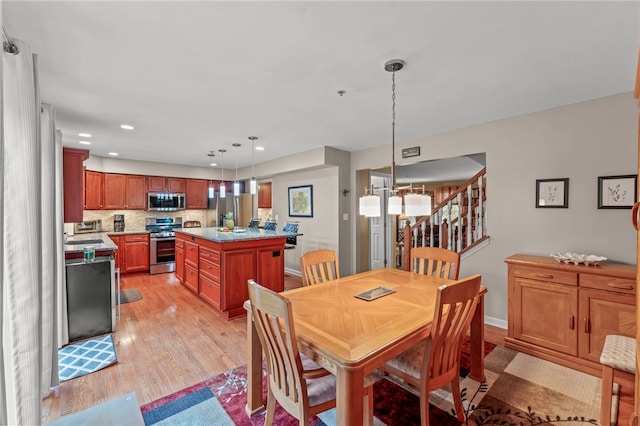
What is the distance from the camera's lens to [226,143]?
442cm

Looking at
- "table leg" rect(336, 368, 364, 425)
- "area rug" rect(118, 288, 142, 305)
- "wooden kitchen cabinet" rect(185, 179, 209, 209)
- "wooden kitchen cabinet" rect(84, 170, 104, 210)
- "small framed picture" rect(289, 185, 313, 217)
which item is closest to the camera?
"table leg" rect(336, 368, 364, 425)

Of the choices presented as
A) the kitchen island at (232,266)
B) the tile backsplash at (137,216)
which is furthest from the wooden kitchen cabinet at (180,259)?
the tile backsplash at (137,216)

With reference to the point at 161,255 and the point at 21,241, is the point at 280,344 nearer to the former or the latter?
the point at 21,241

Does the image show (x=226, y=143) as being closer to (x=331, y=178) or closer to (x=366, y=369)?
(x=331, y=178)

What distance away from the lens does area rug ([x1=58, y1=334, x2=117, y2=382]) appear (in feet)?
7.77

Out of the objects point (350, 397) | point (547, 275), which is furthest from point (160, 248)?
point (547, 275)

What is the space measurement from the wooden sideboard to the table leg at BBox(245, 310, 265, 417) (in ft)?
7.95

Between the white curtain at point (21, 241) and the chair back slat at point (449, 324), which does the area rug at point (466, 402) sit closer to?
the chair back slat at point (449, 324)

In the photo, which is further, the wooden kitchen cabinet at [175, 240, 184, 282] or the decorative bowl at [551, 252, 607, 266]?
the wooden kitchen cabinet at [175, 240, 184, 282]

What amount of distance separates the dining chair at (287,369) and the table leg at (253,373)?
0.32 metres

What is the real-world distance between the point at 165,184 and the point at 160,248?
1.48 meters

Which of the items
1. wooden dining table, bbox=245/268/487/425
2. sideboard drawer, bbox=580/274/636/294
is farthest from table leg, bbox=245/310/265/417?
sideboard drawer, bbox=580/274/636/294

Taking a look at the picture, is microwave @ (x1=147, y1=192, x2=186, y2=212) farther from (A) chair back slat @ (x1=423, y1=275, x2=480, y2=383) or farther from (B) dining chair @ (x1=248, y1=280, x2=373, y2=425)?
(A) chair back slat @ (x1=423, y1=275, x2=480, y2=383)

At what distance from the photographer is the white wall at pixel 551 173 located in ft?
8.34
